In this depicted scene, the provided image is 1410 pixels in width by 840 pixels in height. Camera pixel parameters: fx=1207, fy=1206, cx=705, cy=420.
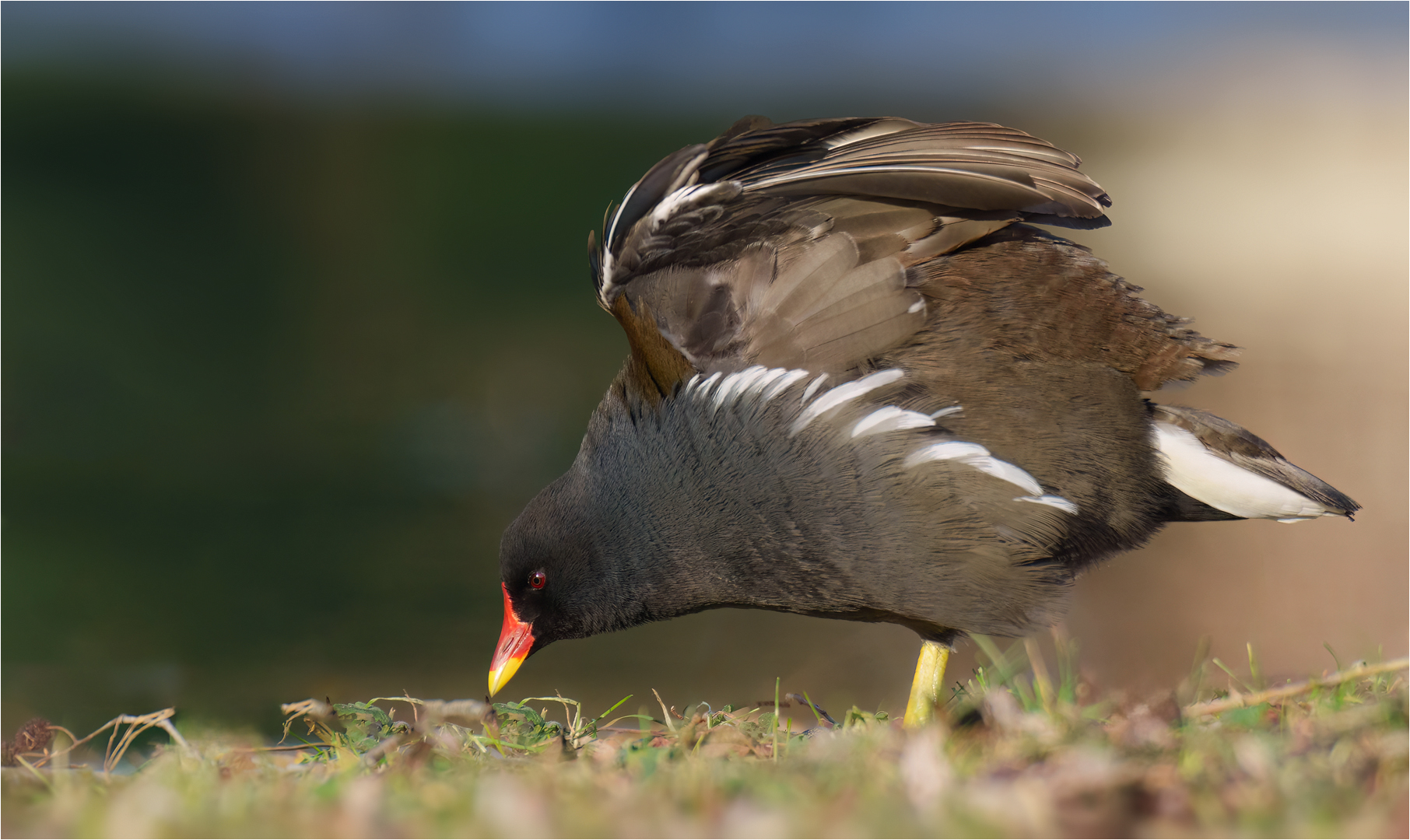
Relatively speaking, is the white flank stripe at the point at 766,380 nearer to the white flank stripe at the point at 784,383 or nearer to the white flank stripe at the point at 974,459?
the white flank stripe at the point at 784,383

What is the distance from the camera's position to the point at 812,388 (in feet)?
11.3

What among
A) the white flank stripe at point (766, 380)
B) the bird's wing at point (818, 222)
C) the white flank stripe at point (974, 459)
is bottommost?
the white flank stripe at point (974, 459)

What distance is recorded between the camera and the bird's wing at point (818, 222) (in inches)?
135

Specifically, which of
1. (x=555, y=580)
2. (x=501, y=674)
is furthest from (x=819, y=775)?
(x=501, y=674)

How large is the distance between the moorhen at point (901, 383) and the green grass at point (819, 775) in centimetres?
49

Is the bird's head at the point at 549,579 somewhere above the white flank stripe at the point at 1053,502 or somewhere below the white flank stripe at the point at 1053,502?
below

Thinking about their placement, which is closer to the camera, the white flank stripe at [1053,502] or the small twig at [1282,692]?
the small twig at [1282,692]

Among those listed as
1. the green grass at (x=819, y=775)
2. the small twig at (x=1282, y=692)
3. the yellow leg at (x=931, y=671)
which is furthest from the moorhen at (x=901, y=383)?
the small twig at (x=1282, y=692)

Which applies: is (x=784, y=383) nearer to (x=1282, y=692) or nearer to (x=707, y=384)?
(x=707, y=384)

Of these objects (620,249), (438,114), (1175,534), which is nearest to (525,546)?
(620,249)

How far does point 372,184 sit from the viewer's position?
1652 centimetres

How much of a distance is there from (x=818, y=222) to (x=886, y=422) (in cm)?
62

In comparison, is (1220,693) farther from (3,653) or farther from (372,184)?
(372,184)

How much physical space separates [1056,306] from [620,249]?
1.31 m
